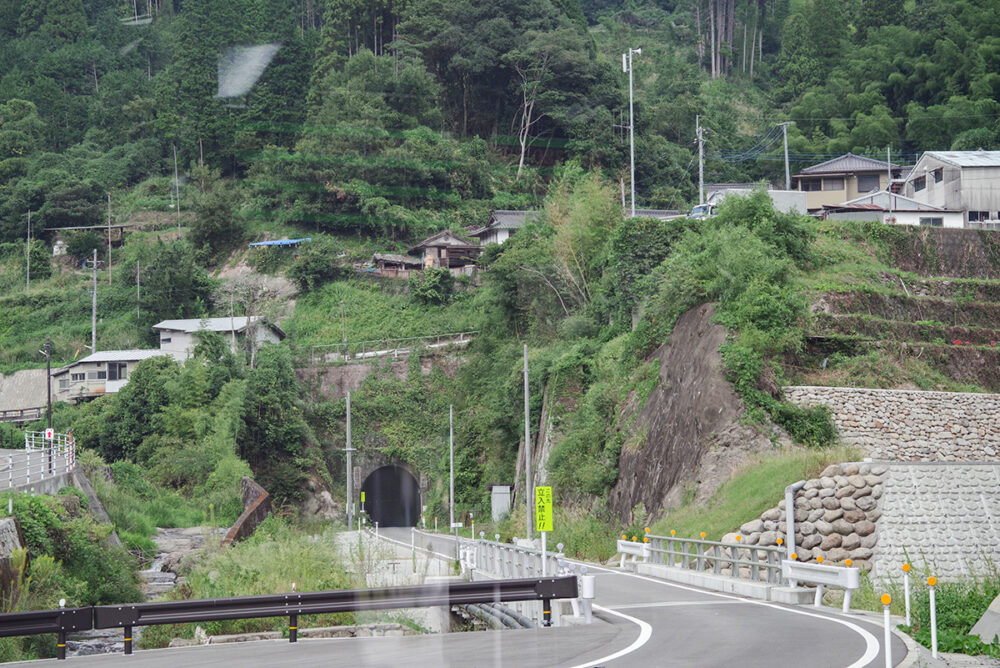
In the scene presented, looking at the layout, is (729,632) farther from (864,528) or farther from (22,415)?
(22,415)

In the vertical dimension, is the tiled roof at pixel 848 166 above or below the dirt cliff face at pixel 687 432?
above

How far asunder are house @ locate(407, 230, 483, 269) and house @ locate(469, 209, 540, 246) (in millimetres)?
986

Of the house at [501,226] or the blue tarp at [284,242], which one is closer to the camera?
the house at [501,226]

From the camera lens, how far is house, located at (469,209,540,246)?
63062 mm

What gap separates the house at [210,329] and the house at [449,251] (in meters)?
10.0

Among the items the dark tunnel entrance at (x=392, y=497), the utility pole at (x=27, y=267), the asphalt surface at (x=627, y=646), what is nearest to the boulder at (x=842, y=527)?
the asphalt surface at (x=627, y=646)

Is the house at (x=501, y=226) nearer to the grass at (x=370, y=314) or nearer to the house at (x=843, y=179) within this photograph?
the grass at (x=370, y=314)

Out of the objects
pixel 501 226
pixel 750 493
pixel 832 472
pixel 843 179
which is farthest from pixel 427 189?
pixel 832 472

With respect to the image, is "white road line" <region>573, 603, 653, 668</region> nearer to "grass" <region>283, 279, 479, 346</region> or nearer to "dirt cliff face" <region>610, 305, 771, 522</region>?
"dirt cliff face" <region>610, 305, 771, 522</region>

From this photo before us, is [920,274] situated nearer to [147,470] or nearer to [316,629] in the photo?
[316,629]

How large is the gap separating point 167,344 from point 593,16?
70.9m

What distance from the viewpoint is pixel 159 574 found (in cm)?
3064

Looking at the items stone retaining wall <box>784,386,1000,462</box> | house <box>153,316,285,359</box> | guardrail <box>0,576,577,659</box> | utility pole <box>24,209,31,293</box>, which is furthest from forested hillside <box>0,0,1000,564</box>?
guardrail <box>0,576,577,659</box>

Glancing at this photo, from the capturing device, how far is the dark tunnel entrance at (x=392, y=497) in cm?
5844
